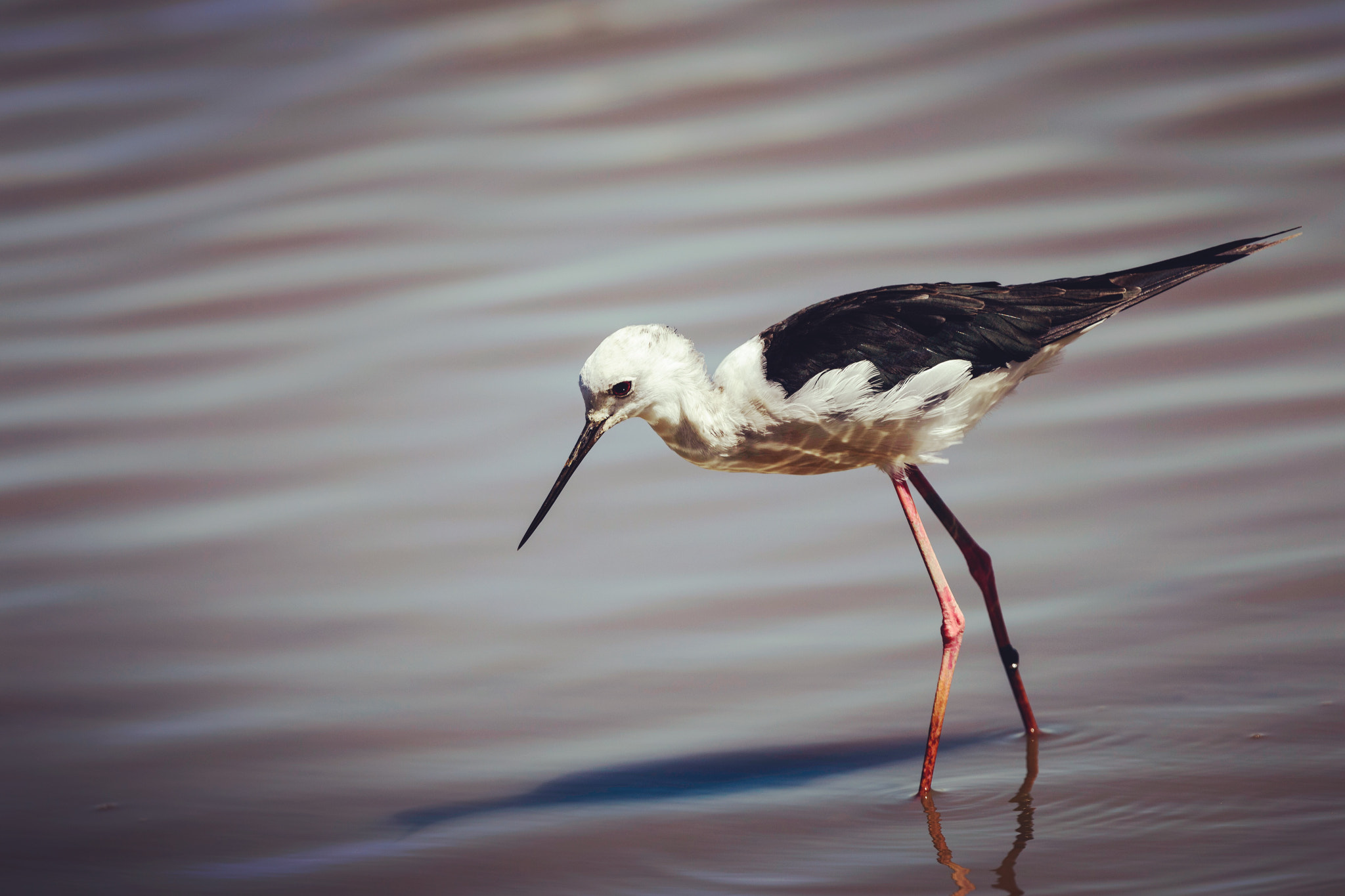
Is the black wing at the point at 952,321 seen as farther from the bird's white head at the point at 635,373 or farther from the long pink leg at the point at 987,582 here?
the long pink leg at the point at 987,582

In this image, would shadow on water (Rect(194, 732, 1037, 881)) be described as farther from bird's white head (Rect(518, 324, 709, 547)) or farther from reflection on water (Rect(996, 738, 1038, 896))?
bird's white head (Rect(518, 324, 709, 547))

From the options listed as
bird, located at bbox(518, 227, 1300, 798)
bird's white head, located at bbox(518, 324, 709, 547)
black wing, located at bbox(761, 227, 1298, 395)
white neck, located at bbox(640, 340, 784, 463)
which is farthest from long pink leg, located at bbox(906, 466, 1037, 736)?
bird's white head, located at bbox(518, 324, 709, 547)

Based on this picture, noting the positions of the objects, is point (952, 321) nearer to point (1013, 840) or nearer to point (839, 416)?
point (839, 416)

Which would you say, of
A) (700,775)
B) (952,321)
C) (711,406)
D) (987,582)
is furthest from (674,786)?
(952,321)

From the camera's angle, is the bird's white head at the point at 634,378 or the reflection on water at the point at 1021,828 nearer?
the reflection on water at the point at 1021,828

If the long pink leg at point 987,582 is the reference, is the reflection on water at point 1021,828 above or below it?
below

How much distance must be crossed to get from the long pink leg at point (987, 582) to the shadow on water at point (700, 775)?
0.43ft

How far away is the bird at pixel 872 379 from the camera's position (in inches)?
142

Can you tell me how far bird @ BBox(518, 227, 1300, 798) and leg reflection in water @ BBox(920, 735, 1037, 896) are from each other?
0.34 ft

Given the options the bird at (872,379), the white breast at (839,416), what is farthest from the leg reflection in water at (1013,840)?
the white breast at (839,416)

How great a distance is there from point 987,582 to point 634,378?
1.33 meters

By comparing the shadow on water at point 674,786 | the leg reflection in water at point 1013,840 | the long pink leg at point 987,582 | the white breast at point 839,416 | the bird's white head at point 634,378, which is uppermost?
the bird's white head at point 634,378

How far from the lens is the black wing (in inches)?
144

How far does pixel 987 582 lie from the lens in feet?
13.6
